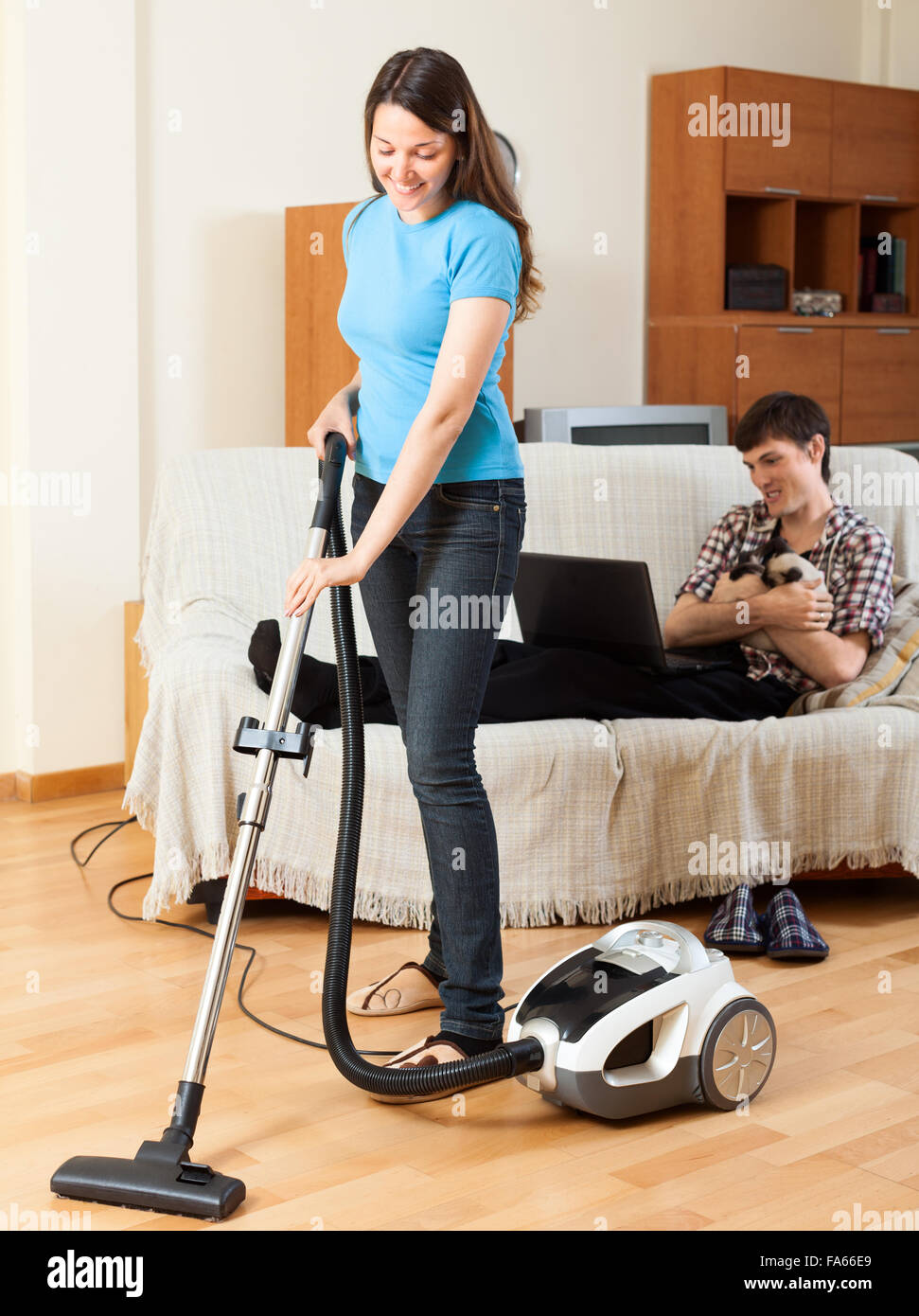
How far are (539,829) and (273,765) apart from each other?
0.96 metres

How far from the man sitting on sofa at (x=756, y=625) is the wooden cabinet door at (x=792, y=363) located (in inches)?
62.9

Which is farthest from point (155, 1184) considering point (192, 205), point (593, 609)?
point (192, 205)

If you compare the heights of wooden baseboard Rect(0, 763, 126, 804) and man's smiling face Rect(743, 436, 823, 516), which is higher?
man's smiling face Rect(743, 436, 823, 516)

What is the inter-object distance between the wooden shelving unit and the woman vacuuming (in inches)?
112

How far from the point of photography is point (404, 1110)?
197 cm

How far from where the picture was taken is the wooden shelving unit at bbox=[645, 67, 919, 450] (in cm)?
464

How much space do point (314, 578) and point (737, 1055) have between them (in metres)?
0.84

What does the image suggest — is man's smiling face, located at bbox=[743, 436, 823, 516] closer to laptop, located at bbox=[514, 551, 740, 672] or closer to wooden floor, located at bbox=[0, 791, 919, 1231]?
laptop, located at bbox=[514, 551, 740, 672]

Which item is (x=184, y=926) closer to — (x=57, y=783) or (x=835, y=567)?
(x=57, y=783)

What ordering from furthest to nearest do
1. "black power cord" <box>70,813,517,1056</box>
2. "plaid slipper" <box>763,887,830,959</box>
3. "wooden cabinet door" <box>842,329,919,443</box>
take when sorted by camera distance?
"wooden cabinet door" <box>842,329,919,443</box> < "plaid slipper" <box>763,887,830,959</box> < "black power cord" <box>70,813,517,1056</box>

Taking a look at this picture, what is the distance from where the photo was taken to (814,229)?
514cm

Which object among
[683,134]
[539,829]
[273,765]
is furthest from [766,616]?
[683,134]

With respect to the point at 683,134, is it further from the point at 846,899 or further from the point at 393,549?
the point at 393,549

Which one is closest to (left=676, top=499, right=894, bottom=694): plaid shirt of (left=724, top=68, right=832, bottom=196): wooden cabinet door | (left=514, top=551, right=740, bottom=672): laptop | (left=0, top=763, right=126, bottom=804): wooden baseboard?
(left=514, top=551, right=740, bottom=672): laptop
